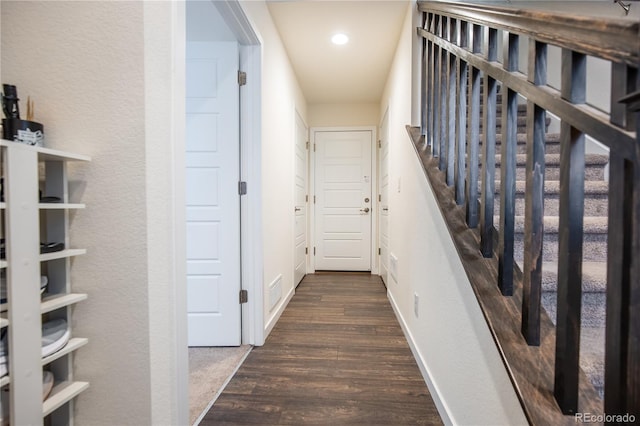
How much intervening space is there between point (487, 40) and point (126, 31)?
1.23 meters

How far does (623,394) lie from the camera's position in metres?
0.49

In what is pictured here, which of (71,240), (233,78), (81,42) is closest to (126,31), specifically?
(81,42)

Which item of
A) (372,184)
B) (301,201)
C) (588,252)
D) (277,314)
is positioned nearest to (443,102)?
(588,252)

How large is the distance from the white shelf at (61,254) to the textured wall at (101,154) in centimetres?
5

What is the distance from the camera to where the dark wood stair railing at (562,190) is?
1.57 feet

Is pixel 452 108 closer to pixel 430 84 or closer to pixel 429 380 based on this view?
pixel 430 84

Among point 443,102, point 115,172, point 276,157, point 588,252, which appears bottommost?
point 588,252

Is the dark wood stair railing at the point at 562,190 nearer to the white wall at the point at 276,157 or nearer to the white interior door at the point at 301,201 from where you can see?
the white wall at the point at 276,157

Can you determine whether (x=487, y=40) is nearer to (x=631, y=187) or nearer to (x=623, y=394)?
(x=631, y=187)

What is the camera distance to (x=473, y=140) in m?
1.10

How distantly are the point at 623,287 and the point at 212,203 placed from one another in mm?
1947

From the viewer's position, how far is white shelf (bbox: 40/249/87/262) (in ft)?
3.05

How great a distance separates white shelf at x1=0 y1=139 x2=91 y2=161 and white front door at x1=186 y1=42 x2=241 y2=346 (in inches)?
37.3

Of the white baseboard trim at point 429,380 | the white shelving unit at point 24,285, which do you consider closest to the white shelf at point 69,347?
the white shelving unit at point 24,285
